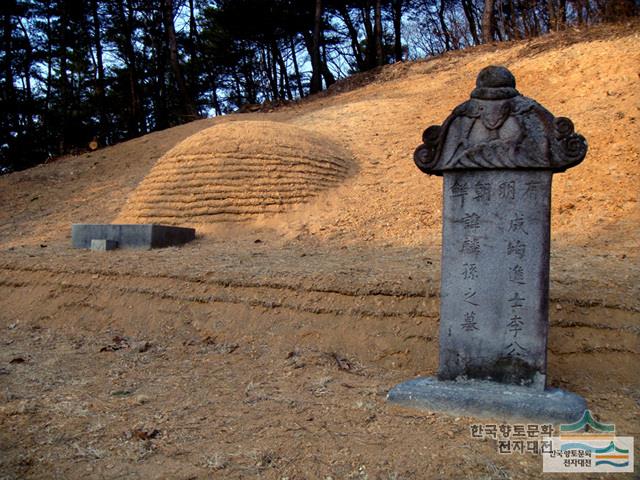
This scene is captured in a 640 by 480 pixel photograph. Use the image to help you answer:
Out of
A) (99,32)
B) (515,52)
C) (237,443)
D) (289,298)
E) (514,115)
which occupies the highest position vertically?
(99,32)

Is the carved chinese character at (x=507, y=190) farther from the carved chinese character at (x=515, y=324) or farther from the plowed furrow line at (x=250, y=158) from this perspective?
the plowed furrow line at (x=250, y=158)

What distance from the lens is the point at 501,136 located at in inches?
155

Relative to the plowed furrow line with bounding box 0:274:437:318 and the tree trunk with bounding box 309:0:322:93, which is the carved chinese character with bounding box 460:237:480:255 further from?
the tree trunk with bounding box 309:0:322:93

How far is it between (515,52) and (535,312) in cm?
1284

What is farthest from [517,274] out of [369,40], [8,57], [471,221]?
[369,40]

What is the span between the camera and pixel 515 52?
1511 cm

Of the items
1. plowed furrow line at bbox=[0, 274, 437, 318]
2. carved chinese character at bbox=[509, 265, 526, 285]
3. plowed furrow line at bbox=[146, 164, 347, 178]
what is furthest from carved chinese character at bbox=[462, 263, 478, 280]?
plowed furrow line at bbox=[146, 164, 347, 178]

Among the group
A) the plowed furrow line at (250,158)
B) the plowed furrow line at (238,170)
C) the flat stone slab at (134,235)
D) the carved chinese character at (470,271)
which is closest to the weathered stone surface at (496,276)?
the carved chinese character at (470,271)

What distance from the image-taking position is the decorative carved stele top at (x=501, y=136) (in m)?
3.82

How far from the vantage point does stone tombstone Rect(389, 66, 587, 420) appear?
151 inches

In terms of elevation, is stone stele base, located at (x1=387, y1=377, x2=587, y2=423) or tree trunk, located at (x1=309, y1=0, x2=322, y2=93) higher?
tree trunk, located at (x1=309, y1=0, x2=322, y2=93)

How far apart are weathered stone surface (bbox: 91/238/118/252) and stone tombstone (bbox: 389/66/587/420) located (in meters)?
5.88

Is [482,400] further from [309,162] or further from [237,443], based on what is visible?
[309,162]

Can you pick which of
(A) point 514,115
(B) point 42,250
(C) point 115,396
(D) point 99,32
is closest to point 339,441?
(C) point 115,396
